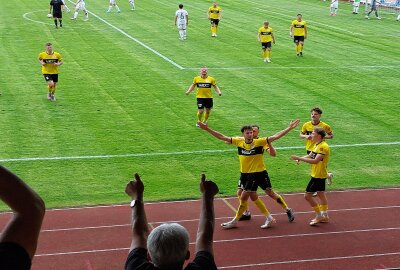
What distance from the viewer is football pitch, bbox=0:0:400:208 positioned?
17062mm

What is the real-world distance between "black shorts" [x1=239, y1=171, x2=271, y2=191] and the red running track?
87 cm

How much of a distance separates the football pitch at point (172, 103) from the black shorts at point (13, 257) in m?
12.0

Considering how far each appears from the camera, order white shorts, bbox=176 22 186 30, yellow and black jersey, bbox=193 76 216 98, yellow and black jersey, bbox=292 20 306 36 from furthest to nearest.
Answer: white shorts, bbox=176 22 186 30 → yellow and black jersey, bbox=292 20 306 36 → yellow and black jersey, bbox=193 76 216 98

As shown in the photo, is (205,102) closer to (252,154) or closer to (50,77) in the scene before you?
(50,77)

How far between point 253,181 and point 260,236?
110 cm

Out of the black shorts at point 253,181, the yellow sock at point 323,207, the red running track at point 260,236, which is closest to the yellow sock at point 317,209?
the yellow sock at point 323,207

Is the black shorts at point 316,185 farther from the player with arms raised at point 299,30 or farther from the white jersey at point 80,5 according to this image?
the white jersey at point 80,5

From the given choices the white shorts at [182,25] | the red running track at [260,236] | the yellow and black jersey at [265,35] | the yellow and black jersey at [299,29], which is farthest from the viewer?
the white shorts at [182,25]

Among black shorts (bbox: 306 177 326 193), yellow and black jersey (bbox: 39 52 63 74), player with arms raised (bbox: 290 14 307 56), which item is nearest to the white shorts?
player with arms raised (bbox: 290 14 307 56)

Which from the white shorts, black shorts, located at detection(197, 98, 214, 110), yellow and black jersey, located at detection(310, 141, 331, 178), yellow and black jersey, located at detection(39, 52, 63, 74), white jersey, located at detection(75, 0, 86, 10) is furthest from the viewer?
white jersey, located at detection(75, 0, 86, 10)

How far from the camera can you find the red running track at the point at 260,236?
1194 cm

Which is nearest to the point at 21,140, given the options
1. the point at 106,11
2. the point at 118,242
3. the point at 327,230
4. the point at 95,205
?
the point at 95,205

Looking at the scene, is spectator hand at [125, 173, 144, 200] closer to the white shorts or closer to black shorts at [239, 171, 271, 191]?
black shorts at [239, 171, 271, 191]

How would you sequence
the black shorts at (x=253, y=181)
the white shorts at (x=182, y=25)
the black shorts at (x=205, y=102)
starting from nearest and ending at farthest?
the black shorts at (x=253, y=181) → the black shorts at (x=205, y=102) → the white shorts at (x=182, y=25)
